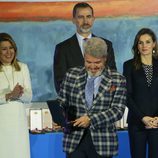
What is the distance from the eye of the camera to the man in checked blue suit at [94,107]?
8.57 ft

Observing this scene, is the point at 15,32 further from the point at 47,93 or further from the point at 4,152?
the point at 4,152

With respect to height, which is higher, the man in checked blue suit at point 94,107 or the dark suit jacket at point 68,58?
the dark suit jacket at point 68,58

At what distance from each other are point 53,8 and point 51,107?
1.77 metres

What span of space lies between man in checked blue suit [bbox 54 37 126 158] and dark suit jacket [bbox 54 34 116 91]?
1.04m

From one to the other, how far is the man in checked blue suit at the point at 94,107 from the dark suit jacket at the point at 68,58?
104cm

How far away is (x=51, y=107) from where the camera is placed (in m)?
2.66

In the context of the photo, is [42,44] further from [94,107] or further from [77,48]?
[94,107]

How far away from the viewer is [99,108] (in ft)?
8.64

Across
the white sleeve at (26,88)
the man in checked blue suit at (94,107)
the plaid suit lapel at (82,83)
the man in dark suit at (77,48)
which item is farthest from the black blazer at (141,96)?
the white sleeve at (26,88)

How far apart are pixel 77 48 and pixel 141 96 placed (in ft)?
2.77

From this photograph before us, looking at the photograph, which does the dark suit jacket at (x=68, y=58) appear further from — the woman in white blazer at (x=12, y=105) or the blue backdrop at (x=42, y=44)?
the woman in white blazer at (x=12, y=105)

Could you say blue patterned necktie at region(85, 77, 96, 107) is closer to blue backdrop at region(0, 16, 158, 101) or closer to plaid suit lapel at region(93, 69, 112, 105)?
plaid suit lapel at region(93, 69, 112, 105)

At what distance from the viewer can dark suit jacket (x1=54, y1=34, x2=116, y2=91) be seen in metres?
3.72

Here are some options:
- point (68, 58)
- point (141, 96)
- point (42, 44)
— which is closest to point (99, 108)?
point (141, 96)
